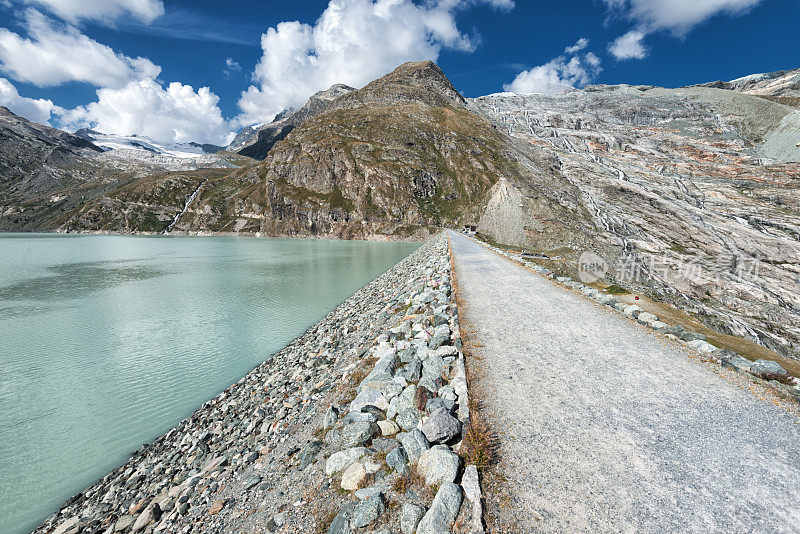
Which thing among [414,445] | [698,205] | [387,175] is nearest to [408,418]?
[414,445]

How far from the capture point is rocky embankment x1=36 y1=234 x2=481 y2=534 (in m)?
5.09

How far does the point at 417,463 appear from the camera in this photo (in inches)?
224

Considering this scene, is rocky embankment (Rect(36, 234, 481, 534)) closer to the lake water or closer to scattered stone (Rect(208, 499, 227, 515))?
scattered stone (Rect(208, 499, 227, 515))

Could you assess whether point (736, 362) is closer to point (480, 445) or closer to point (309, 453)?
point (480, 445)

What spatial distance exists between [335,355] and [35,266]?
8222cm

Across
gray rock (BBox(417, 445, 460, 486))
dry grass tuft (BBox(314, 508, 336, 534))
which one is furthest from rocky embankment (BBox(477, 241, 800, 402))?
dry grass tuft (BBox(314, 508, 336, 534))

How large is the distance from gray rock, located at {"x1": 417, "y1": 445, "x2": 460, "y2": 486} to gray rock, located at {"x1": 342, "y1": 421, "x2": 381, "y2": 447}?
146 cm

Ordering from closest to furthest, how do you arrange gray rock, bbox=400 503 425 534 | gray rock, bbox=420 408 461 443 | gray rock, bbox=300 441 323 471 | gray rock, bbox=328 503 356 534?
gray rock, bbox=400 503 425 534 < gray rock, bbox=328 503 356 534 < gray rock, bbox=420 408 461 443 < gray rock, bbox=300 441 323 471

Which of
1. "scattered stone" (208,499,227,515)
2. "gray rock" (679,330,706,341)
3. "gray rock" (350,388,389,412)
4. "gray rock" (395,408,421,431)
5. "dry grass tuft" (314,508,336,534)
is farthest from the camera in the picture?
"gray rock" (679,330,706,341)

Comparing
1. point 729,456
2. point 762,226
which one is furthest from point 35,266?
point 762,226

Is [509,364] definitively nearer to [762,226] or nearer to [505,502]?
[505,502]

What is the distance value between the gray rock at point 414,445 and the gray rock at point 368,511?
97 centimetres

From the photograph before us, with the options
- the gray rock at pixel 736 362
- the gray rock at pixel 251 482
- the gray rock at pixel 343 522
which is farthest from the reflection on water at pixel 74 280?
→ the gray rock at pixel 736 362

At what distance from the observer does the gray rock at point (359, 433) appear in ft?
21.7
